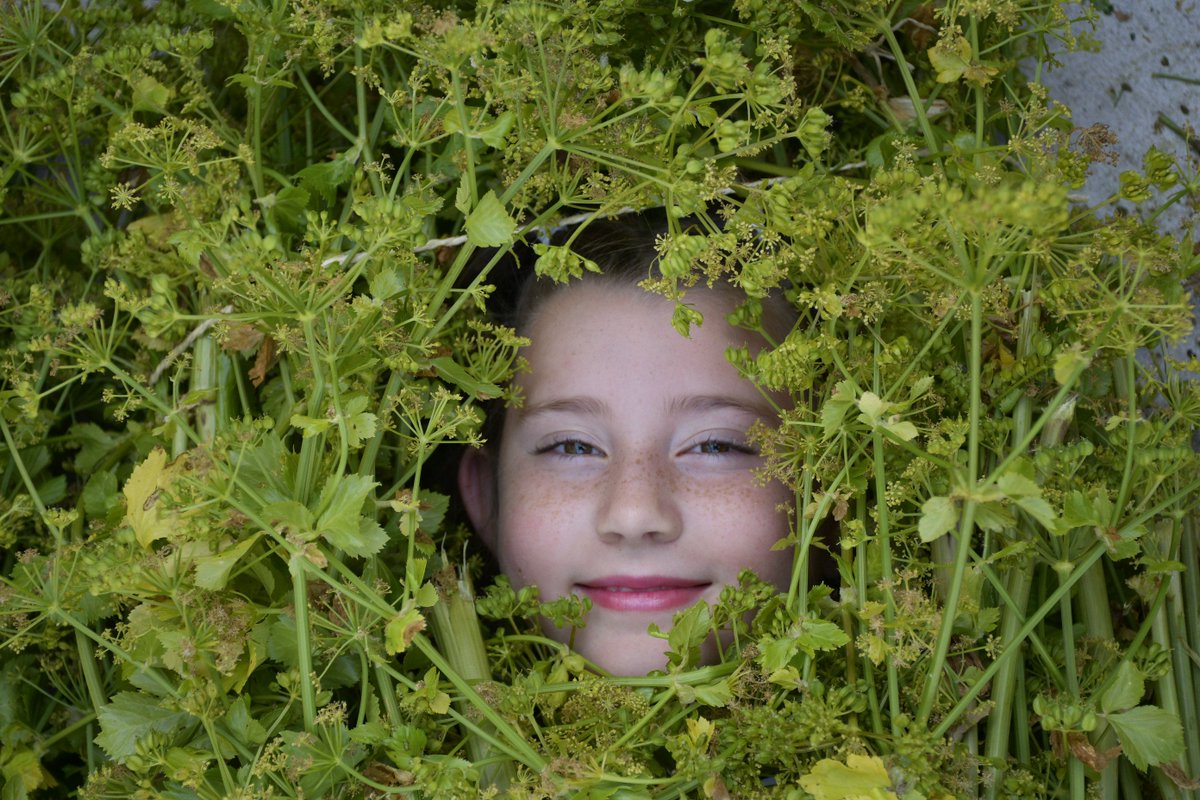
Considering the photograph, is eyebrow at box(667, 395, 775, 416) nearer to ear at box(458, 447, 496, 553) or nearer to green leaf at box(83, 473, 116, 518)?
ear at box(458, 447, 496, 553)

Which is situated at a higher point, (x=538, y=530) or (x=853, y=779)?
(x=538, y=530)

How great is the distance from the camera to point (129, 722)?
127 cm

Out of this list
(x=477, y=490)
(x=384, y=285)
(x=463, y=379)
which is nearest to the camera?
(x=384, y=285)

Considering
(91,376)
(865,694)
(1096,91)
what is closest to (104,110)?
(91,376)

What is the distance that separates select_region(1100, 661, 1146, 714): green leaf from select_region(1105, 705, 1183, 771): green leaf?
0.01 metres

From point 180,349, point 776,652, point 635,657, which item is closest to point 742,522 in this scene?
point 635,657

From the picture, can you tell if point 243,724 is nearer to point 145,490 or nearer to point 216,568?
point 216,568

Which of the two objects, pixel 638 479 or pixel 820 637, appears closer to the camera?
pixel 820 637

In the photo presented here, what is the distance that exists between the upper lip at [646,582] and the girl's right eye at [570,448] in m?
0.18

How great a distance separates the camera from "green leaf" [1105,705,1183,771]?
3.87 feet

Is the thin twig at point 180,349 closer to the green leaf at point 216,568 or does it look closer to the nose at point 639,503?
the green leaf at point 216,568

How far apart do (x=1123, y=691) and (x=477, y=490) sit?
102 cm

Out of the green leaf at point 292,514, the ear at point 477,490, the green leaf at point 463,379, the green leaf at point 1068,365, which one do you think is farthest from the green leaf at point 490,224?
the ear at point 477,490

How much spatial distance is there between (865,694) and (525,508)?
55 centimetres
